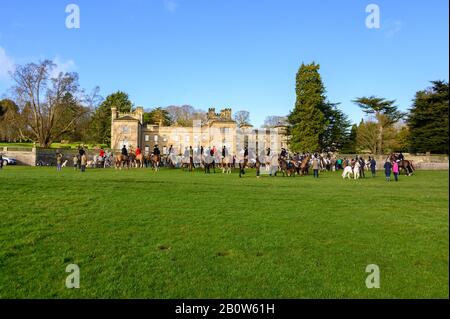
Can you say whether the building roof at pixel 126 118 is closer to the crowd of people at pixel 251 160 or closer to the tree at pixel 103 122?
the tree at pixel 103 122

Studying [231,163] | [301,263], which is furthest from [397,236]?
[231,163]

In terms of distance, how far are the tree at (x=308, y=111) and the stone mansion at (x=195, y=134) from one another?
300 inches

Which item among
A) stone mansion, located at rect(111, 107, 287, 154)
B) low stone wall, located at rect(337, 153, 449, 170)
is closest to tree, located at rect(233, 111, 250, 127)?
stone mansion, located at rect(111, 107, 287, 154)

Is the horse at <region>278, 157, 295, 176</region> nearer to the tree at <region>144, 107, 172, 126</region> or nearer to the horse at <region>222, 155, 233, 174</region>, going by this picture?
the horse at <region>222, 155, 233, 174</region>

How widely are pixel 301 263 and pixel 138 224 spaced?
4506 mm

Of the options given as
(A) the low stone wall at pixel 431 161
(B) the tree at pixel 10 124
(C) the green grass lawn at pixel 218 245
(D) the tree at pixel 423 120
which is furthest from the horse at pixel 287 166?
(B) the tree at pixel 10 124

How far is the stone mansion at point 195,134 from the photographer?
241 ft

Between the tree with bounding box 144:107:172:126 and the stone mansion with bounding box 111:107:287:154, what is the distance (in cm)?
1275

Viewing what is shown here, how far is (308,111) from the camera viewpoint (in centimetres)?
5850

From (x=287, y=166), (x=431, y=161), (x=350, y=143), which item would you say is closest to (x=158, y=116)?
(x=350, y=143)

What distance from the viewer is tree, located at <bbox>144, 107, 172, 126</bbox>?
3942 inches

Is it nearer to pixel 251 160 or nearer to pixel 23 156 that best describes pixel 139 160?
pixel 251 160

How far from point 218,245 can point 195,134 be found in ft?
257

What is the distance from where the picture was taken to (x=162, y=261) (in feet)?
24.8
